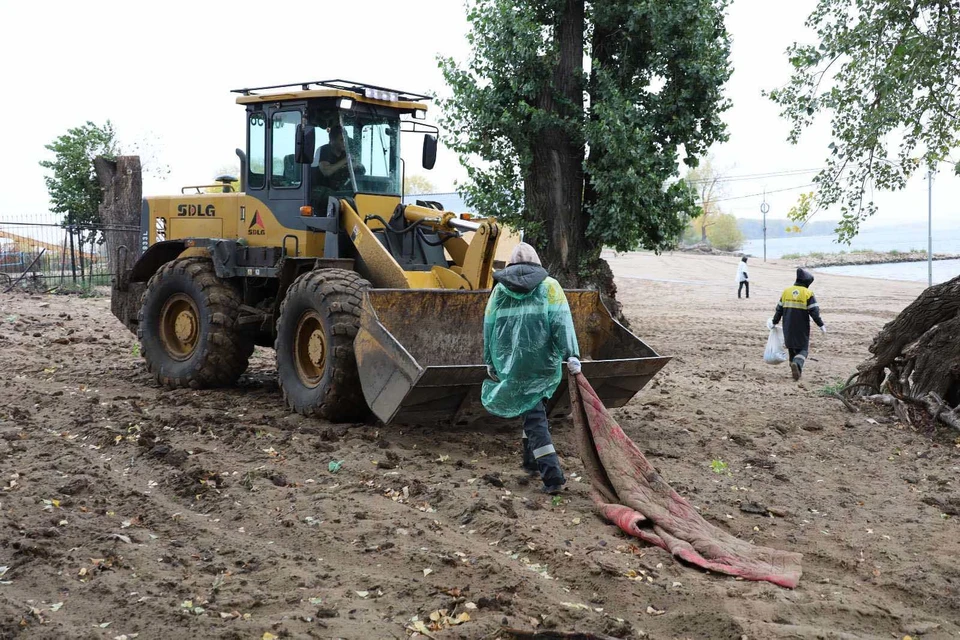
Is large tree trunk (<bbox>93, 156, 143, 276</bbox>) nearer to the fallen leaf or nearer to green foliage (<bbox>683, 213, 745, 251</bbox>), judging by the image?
the fallen leaf

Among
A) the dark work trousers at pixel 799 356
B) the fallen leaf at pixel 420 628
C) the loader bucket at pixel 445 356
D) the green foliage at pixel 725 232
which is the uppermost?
the green foliage at pixel 725 232

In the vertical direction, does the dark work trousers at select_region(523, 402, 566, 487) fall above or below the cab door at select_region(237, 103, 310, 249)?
below

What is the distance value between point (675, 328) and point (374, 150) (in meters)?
10.2

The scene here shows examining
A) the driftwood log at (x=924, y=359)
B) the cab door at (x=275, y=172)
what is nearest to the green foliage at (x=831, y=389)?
the driftwood log at (x=924, y=359)

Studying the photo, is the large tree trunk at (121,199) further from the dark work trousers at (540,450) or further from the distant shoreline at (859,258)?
the distant shoreline at (859,258)

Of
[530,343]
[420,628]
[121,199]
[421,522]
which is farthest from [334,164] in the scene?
[121,199]

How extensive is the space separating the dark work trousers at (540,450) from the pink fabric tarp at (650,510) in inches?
8.6

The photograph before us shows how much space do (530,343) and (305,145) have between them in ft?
10.7

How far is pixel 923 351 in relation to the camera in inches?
368

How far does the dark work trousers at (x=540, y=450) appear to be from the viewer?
253 inches

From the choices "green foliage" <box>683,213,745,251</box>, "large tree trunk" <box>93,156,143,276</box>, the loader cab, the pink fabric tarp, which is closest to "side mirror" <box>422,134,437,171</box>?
the loader cab

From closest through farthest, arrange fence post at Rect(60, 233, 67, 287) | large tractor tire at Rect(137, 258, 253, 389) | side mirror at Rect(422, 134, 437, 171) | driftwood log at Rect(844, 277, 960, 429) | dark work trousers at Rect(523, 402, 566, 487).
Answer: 1. dark work trousers at Rect(523, 402, 566, 487)
2. driftwood log at Rect(844, 277, 960, 429)
3. large tractor tire at Rect(137, 258, 253, 389)
4. side mirror at Rect(422, 134, 437, 171)
5. fence post at Rect(60, 233, 67, 287)

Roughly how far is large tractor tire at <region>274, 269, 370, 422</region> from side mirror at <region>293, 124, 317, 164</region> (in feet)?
3.53

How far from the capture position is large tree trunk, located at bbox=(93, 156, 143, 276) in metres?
21.4
